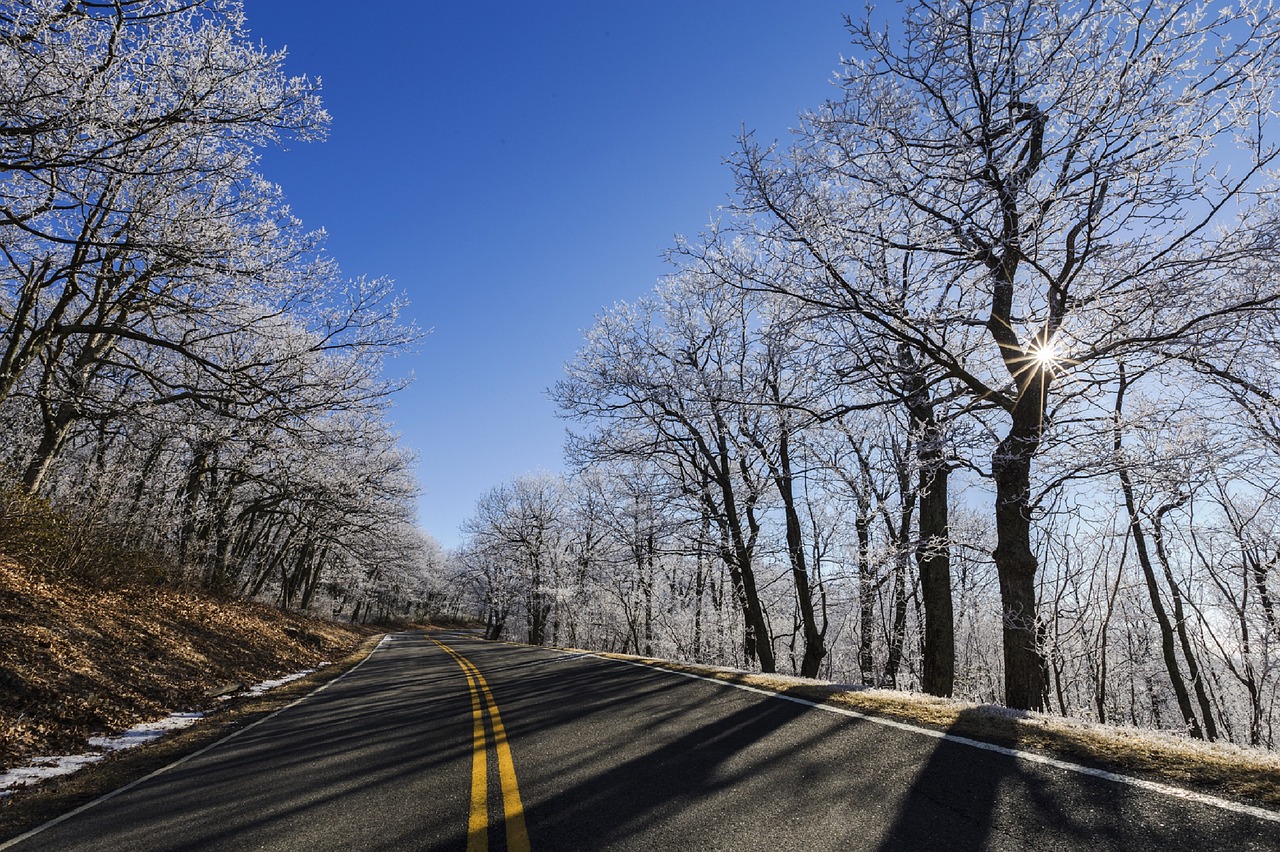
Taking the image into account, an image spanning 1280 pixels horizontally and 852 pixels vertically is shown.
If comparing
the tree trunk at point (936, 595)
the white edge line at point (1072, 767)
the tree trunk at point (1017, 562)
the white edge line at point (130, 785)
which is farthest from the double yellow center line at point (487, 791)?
the tree trunk at point (936, 595)

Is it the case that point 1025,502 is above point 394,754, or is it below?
above

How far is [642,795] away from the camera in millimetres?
3926

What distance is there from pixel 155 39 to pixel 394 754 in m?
8.38

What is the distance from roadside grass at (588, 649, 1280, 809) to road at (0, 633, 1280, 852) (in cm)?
36

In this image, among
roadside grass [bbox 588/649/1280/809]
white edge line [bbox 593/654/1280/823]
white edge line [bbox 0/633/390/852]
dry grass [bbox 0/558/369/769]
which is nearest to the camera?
white edge line [bbox 593/654/1280/823]

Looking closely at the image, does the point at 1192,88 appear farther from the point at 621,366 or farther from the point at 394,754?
the point at 621,366

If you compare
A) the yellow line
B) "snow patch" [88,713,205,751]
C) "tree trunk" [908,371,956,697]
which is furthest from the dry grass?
"tree trunk" [908,371,956,697]

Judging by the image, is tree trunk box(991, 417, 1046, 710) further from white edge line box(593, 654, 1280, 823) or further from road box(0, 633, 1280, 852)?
road box(0, 633, 1280, 852)

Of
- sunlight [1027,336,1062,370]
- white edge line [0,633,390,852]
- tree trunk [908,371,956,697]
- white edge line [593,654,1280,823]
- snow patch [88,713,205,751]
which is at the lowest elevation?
snow patch [88,713,205,751]

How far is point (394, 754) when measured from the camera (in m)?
5.71

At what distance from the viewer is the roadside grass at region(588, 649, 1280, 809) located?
332 cm

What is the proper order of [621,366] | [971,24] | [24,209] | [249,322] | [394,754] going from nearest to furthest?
[394,754], [971,24], [24,209], [249,322], [621,366]

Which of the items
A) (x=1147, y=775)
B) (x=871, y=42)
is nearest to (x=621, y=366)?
(x=871, y=42)

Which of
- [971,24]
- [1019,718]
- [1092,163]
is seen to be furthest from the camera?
[971,24]
